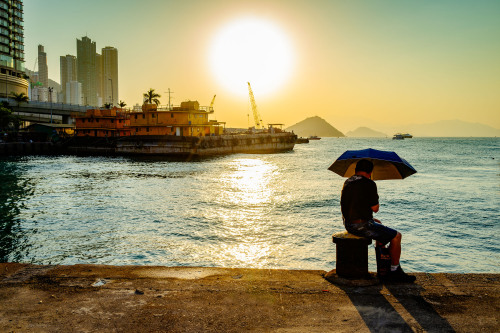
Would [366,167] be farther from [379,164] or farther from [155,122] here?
[155,122]

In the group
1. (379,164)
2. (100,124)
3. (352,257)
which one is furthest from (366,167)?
(100,124)

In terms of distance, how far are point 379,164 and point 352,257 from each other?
1957mm

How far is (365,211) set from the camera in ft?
20.5

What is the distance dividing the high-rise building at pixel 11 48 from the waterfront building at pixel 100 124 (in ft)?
129

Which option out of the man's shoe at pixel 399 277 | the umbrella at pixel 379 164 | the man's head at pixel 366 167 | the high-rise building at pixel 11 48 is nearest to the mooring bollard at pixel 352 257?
the man's shoe at pixel 399 277

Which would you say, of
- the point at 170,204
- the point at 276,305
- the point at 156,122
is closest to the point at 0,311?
the point at 276,305

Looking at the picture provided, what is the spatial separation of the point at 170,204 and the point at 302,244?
11394 millimetres

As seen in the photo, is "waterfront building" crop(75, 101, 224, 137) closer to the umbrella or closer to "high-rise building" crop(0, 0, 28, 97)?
"high-rise building" crop(0, 0, 28, 97)

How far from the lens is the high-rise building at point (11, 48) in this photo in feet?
371

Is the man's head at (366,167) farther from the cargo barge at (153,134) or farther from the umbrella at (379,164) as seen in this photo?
the cargo barge at (153,134)

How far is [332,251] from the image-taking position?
45.8ft

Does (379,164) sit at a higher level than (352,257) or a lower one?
higher

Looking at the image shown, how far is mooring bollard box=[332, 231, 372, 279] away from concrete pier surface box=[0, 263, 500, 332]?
1.02 ft

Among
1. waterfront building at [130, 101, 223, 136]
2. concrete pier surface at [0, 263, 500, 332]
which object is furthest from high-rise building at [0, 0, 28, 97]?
concrete pier surface at [0, 263, 500, 332]
